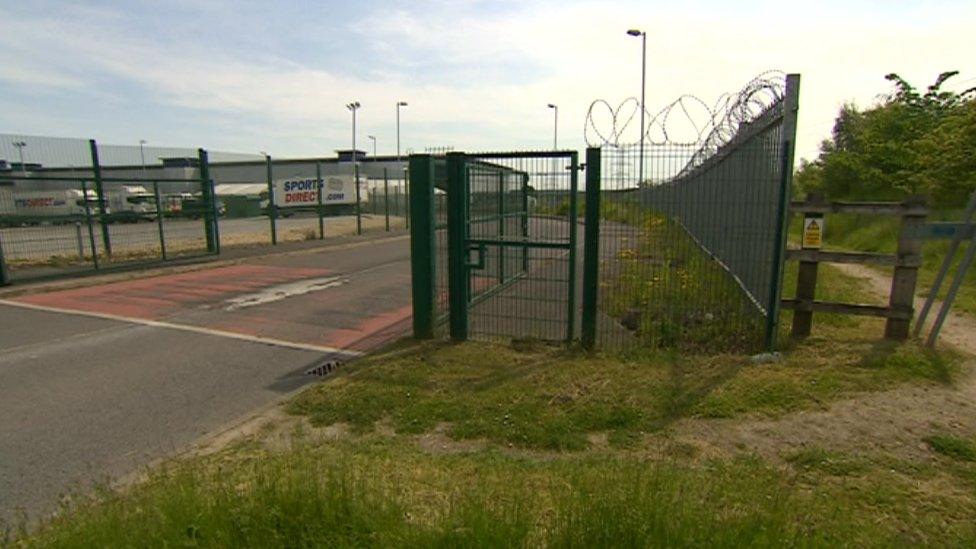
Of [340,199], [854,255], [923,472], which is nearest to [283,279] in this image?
[854,255]

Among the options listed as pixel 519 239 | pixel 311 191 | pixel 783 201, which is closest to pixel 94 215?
pixel 519 239

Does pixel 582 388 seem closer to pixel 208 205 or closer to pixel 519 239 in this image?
Result: pixel 519 239

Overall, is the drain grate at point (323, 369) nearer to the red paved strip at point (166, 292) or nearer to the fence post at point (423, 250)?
the fence post at point (423, 250)

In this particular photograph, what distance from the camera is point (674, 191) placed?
23.5ft

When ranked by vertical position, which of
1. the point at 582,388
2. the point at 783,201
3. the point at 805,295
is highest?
the point at 783,201

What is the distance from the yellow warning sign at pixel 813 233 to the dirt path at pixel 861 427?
1771mm

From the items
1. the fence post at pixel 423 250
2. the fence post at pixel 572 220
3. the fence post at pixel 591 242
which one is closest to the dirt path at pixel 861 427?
the fence post at pixel 591 242

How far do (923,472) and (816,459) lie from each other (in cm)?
58

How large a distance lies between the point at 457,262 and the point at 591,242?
1642 mm

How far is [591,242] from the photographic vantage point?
226 inches

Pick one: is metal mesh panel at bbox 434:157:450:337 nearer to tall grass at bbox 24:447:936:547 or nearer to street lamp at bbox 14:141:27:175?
tall grass at bbox 24:447:936:547

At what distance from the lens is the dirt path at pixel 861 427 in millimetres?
3613

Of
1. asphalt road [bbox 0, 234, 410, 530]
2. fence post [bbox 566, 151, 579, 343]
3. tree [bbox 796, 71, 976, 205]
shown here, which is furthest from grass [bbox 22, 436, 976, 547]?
tree [bbox 796, 71, 976, 205]

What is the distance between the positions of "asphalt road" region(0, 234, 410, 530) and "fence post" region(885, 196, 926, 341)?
5.75 m
